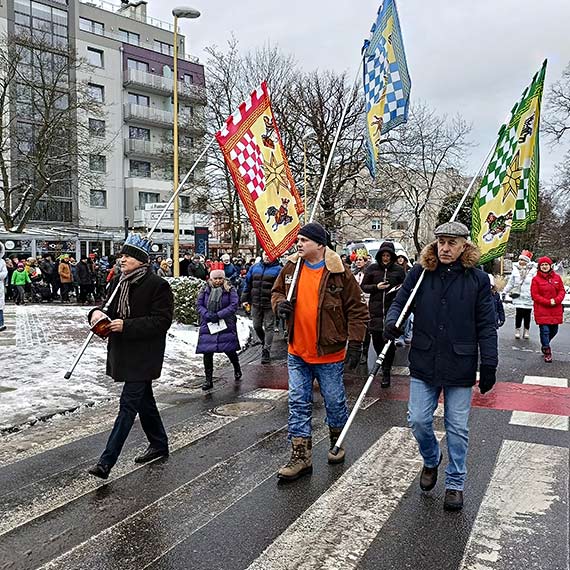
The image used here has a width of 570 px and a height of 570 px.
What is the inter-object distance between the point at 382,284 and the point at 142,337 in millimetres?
4928

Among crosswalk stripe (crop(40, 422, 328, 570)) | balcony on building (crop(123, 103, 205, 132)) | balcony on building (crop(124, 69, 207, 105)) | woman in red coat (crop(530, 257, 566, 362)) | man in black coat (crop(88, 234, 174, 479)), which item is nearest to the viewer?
crosswalk stripe (crop(40, 422, 328, 570))

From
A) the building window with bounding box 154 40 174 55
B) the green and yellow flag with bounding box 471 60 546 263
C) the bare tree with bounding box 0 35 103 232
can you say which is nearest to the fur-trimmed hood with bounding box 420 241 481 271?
the green and yellow flag with bounding box 471 60 546 263

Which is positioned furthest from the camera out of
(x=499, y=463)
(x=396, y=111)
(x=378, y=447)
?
(x=396, y=111)

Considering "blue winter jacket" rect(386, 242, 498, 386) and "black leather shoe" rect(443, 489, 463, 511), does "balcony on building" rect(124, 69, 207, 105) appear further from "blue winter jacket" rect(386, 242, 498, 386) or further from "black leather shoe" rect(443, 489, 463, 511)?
"black leather shoe" rect(443, 489, 463, 511)

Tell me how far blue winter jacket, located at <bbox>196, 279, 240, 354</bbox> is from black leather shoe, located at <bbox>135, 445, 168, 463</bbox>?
334cm

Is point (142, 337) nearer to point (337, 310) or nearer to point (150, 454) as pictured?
point (150, 454)

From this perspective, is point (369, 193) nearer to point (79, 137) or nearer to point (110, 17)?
point (79, 137)

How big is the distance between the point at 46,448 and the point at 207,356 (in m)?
3.24

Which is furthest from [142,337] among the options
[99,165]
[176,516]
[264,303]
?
[99,165]

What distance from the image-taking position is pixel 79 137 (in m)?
39.5

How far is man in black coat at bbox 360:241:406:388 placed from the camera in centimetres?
920

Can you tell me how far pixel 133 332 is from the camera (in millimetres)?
4914

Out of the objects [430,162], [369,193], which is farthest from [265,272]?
[430,162]

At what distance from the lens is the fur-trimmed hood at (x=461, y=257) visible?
4414 millimetres
